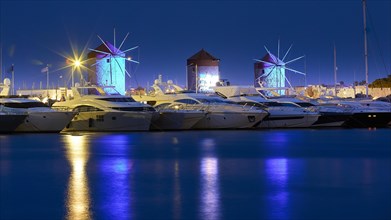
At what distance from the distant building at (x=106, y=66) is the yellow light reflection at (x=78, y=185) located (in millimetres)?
43595

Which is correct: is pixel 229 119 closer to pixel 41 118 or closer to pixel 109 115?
pixel 109 115

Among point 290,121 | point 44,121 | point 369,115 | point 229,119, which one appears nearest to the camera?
point 44,121

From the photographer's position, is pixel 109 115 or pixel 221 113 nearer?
pixel 109 115

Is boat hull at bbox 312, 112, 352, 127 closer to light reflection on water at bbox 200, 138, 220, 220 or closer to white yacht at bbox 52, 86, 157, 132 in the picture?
white yacht at bbox 52, 86, 157, 132

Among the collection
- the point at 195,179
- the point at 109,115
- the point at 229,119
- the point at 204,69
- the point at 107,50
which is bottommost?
the point at 195,179

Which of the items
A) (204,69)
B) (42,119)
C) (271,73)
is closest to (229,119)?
(42,119)

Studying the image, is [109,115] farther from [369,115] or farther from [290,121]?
[369,115]

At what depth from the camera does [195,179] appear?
2055cm

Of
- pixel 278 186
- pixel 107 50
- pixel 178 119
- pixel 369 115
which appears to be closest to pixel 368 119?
pixel 369 115

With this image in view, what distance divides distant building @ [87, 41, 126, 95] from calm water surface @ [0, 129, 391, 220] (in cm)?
4007

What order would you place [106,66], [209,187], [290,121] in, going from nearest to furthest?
[209,187] < [290,121] < [106,66]

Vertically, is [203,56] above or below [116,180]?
above

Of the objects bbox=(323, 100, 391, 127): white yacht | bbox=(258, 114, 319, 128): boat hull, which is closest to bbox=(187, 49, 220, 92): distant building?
bbox=(323, 100, 391, 127): white yacht

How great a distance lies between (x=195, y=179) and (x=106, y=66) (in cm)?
6090
